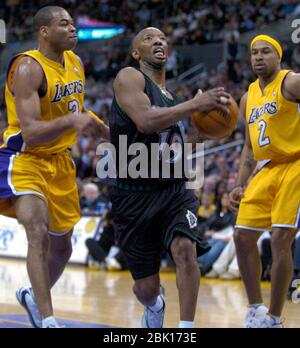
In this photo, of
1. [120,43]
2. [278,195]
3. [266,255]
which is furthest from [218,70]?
[278,195]

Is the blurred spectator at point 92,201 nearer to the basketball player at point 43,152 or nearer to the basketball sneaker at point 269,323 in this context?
the basketball player at point 43,152

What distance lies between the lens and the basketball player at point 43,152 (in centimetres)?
536

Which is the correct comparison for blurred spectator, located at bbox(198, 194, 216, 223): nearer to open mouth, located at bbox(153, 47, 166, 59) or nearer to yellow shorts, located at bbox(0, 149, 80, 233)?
yellow shorts, located at bbox(0, 149, 80, 233)

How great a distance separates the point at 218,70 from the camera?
17.9 m

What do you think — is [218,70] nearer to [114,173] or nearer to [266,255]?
[266,255]

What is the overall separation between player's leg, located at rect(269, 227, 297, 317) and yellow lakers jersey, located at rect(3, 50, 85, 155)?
177cm

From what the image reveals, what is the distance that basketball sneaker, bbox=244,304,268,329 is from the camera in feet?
20.1

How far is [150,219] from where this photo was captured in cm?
558

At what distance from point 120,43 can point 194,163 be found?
347 inches

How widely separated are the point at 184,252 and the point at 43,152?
130 cm

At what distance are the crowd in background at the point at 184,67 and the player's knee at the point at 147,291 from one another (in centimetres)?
389

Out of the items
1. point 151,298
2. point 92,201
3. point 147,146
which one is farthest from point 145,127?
point 92,201

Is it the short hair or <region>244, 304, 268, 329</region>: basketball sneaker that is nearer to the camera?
the short hair

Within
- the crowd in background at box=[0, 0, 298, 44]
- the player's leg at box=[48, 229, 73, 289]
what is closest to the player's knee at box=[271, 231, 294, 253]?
the player's leg at box=[48, 229, 73, 289]
